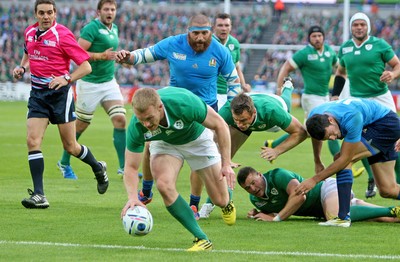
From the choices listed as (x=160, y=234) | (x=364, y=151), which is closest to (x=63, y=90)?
(x=160, y=234)

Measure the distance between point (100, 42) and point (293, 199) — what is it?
19.4 feet

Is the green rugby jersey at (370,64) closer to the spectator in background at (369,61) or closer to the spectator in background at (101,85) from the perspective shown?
the spectator in background at (369,61)

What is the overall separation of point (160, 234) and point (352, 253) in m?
2.13

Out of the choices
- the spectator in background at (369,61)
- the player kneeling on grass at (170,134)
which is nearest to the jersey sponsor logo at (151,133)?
the player kneeling on grass at (170,134)

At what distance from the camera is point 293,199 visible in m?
10.2

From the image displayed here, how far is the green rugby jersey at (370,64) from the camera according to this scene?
46.6ft

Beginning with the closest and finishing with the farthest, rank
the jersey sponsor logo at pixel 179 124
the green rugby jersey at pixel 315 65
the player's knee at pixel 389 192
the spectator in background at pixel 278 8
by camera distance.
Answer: the jersey sponsor logo at pixel 179 124 → the player's knee at pixel 389 192 → the green rugby jersey at pixel 315 65 → the spectator in background at pixel 278 8

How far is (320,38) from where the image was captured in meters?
16.9

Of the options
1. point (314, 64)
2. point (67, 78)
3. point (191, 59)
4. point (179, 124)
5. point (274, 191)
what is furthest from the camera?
point (314, 64)

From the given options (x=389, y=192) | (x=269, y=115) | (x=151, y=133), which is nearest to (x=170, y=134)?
(x=151, y=133)

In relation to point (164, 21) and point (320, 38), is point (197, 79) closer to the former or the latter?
point (320, 38)

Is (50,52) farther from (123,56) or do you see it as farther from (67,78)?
(123,56)

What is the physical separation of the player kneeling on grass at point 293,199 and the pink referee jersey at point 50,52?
9.52 ft

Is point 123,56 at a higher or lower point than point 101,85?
higher
